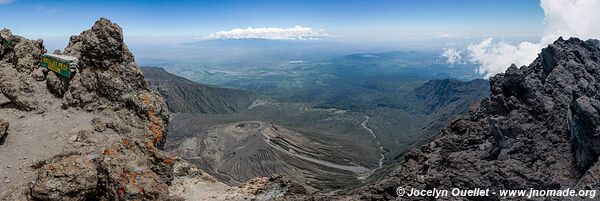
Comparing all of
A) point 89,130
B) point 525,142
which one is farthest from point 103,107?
point 525,142

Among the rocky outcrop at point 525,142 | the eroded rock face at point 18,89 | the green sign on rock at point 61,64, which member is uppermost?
the green sign on rock at point 61,64

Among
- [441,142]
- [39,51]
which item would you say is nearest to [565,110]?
[441,142]

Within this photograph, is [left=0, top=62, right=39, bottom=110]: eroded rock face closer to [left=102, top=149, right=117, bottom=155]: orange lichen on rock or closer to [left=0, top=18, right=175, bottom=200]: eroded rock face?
[left=0, top=18, right=175, bottom=200]: eroded rock face

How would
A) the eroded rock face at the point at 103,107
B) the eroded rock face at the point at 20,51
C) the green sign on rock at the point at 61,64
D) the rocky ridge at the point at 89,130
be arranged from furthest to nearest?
the eroded rock face at the point at 20,51
the green sign on rock at the point at 61,64
the eroded rock face at the point at 103,107
the rocky ridge at the point at 89,130

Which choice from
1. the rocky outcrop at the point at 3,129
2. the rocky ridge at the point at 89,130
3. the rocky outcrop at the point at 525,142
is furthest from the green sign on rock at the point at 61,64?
the rocky outcrop at the point at 525,142

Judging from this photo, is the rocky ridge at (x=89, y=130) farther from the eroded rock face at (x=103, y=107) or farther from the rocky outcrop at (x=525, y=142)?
the rocky outcrop at (x=525, y=142)

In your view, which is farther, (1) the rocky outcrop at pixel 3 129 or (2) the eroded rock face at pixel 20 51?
(2) the eroded rock face at pixel 20 51

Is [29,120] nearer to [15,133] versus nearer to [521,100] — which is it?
[15,133]
